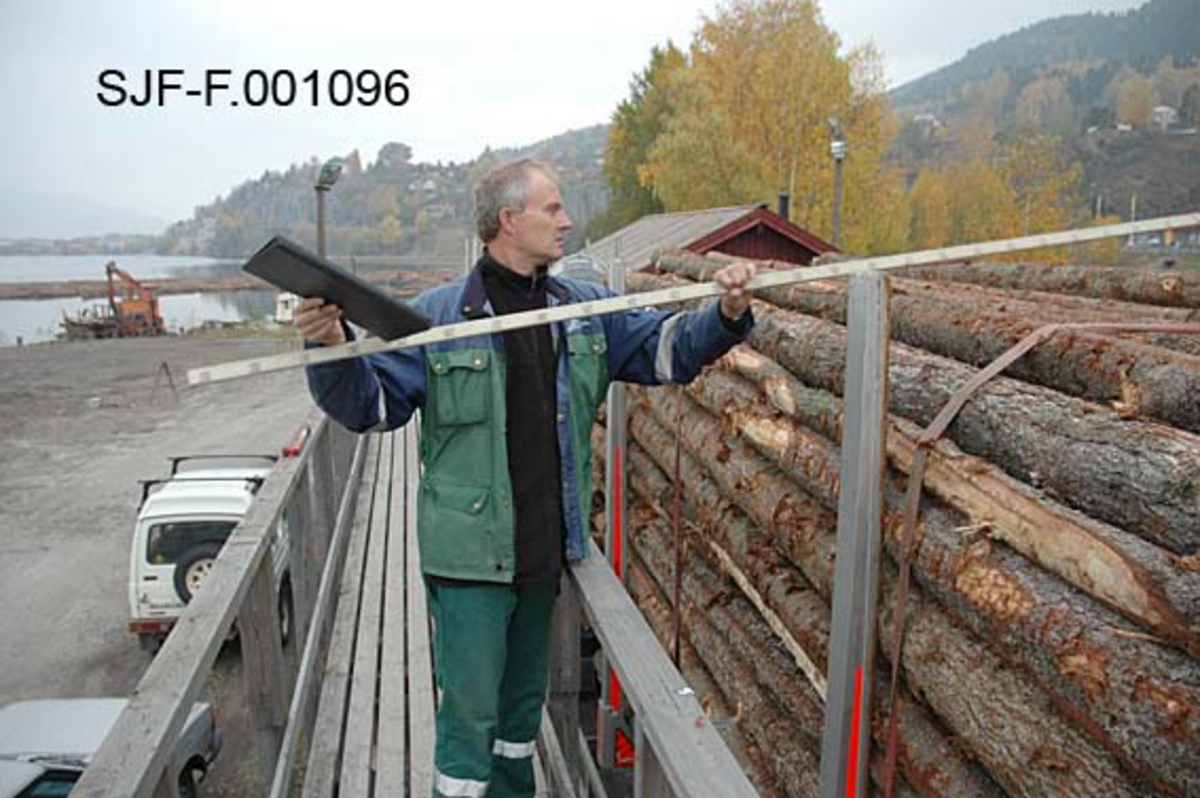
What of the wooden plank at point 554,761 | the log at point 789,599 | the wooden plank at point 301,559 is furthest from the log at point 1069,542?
the wooden plank at point 301,559

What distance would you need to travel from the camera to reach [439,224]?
110 meters

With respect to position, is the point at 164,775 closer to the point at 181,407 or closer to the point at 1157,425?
the point at 1157,425

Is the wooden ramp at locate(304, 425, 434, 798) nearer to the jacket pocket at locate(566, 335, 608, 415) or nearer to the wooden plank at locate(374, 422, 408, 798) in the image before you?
the wooden plank at locate(374, 422, 408, 798)

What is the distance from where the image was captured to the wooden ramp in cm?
332

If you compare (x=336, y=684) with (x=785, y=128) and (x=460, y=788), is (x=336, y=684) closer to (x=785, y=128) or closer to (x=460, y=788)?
(x=460, y=788)

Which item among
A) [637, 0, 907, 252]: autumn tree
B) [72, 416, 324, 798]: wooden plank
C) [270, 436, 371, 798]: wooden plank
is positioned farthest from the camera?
[637, 0, 907, 252]: autumn tree

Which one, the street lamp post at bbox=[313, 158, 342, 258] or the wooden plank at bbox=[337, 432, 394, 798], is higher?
the street lamp post at bbox=[313, 158, 342, 258]

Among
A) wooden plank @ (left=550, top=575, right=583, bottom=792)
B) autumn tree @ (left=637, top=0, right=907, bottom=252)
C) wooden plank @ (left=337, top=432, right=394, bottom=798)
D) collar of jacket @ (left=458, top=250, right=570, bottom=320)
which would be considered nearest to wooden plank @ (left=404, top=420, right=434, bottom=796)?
wooden plank @ (left=337, top=432, right=394, bottom=798)

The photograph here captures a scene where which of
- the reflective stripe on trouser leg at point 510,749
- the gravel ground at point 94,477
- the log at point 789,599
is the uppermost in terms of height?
the log at point 789,599

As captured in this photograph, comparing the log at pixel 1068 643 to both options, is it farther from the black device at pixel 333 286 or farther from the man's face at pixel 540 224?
the black device at pixel 333 286

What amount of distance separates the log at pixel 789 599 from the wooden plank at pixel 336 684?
166 cm

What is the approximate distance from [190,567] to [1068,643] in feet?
31.9

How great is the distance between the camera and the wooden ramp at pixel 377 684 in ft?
10.9

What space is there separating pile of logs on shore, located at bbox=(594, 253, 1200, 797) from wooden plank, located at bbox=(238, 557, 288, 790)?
1.75 metres
